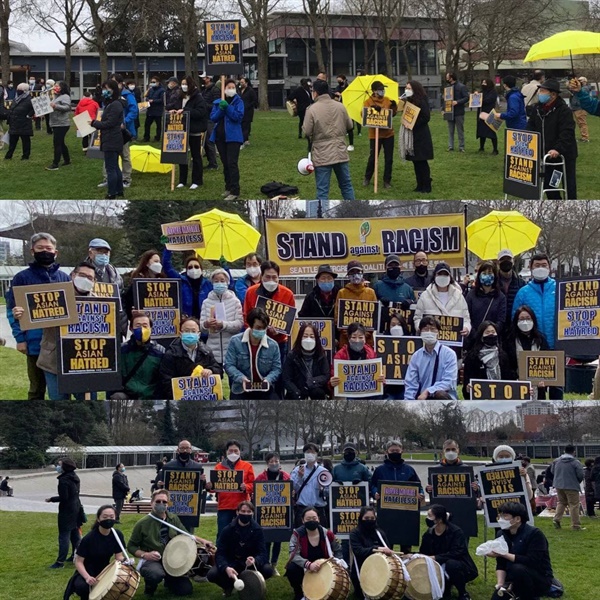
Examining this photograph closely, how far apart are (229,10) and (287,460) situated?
38070 millimetres

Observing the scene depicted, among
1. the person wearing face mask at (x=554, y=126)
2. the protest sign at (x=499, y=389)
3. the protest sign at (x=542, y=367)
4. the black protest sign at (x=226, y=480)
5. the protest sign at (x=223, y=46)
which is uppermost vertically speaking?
the protest sign at (x=223, y=46)

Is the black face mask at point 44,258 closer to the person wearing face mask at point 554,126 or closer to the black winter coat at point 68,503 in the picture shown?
the black winter coat at point 68,503

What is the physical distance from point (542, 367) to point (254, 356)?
3.21 meters

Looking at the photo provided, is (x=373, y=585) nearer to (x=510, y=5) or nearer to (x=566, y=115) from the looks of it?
(x=566, y=115)

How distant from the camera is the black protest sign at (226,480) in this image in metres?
13.1

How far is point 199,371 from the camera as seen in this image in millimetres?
13508

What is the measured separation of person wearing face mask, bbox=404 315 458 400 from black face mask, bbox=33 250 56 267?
3.93 m

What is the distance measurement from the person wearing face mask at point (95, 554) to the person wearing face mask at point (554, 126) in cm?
939

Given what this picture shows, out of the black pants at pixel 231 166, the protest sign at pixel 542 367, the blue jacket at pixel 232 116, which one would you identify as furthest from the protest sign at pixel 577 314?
the black pants at pixel 231 166

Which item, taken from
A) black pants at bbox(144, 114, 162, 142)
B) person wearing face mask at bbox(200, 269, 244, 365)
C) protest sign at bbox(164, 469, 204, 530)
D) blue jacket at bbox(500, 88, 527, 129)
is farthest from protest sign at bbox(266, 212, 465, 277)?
black pants at bbox(144, 114, 162, 142)

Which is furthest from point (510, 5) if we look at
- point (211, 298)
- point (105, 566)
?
point (105, 566)

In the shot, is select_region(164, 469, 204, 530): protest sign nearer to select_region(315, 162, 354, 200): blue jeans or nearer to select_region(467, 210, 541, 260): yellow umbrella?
select_region(467, 210, 541, 260): yellow umbrella

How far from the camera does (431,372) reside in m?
13.6

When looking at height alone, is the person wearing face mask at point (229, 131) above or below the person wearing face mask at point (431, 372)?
above
